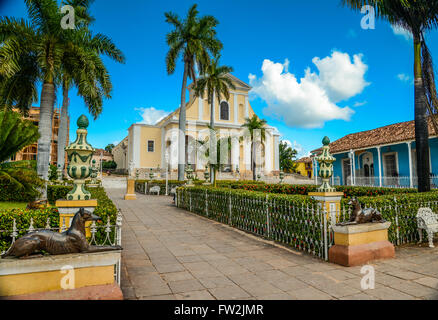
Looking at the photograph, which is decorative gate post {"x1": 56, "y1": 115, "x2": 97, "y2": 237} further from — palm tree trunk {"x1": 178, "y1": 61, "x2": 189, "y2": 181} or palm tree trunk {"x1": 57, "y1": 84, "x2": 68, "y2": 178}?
palm tree trunk {"x1": 178, "y1": 61, "x2": 189, "y2": 181}

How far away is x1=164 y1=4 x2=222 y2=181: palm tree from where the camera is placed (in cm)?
2170

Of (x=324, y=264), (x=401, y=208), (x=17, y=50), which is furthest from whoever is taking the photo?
(x=17, y=50)

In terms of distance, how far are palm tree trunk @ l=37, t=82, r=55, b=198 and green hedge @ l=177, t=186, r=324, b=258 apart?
6.15 metres

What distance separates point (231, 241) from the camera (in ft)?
19.5

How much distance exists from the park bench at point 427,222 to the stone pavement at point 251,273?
36cm

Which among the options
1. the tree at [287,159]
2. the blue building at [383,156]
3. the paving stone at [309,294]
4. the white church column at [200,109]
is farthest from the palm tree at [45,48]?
the tree at [287,159]

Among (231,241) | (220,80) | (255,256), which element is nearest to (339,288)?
(255,256)

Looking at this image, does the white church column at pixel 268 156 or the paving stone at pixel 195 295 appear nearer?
the paving stone at pixel 195 295

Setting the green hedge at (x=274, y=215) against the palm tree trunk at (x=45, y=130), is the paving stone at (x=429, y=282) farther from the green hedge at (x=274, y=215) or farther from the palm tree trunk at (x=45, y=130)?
the palm tree trunk at (x=45, y=130)

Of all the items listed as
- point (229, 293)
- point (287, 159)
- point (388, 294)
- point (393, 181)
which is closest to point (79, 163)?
point (229, 293)

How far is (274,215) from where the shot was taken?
5.87 metres

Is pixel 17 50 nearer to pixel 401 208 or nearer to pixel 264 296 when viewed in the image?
pixel 264 296

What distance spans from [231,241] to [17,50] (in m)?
10.0

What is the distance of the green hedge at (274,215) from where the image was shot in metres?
4.89
